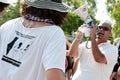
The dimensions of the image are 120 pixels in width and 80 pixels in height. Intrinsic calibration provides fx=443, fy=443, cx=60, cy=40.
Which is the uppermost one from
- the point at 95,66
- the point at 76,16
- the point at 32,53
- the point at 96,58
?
the point at 32,53

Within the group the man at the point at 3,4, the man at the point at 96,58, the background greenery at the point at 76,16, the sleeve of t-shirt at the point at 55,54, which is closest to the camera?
the sleeve of t-shirt at the point at 55,54

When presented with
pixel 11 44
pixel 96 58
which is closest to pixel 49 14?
pixel 11 44

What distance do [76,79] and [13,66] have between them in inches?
135

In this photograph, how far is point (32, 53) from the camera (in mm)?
2740

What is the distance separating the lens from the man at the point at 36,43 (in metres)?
2.70

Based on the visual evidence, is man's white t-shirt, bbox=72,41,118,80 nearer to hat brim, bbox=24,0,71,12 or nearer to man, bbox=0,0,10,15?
man, bbox=0,0,10,15

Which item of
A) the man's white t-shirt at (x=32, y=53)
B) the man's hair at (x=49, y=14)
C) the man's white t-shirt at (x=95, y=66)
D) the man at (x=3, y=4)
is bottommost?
the man's white t-shirt at (x=95, y=66)

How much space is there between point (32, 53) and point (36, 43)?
67 millimetres

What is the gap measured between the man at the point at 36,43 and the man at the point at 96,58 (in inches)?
132

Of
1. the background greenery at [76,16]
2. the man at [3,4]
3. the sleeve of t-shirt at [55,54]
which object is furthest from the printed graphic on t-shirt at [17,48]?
the background greenery at [76,16]

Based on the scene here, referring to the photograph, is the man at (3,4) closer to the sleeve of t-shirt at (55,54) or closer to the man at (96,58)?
the sleeve of t-shirt at (55,54)

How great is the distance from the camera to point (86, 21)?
614cm

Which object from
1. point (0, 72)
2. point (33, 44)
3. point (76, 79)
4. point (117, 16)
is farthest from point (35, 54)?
point (117, 16)

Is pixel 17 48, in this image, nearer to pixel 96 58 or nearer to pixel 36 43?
pixel 36 43
